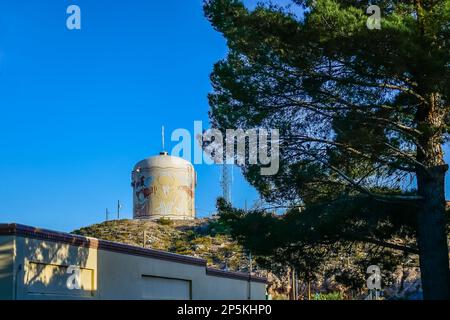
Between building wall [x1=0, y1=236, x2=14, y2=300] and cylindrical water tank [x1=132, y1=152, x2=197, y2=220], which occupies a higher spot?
cylindrical water tank [x1=132, y1=152, x2=197, y2=220]

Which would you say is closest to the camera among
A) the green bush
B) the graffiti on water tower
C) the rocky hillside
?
the rocky hillside

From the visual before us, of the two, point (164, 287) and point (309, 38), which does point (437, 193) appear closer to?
point (309, 38)

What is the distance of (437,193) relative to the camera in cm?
2112

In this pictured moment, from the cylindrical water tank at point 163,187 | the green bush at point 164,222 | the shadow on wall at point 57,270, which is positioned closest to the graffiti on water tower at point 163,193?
the cylindrical water tank at point 163,187

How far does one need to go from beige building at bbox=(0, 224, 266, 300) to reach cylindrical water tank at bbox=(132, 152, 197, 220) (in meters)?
33.5

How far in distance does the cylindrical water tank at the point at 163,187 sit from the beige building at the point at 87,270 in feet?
110

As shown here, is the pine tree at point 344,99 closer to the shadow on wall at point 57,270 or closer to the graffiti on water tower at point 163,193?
the shadow on wall at point 57,270

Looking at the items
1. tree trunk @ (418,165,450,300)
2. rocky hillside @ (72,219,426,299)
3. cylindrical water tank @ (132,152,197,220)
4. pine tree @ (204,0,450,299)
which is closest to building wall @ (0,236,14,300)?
pine tree @ (204,0,450,299)

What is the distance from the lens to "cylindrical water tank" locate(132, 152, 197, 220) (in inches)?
2554

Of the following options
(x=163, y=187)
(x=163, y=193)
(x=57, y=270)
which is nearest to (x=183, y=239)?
(x=163, y=193)

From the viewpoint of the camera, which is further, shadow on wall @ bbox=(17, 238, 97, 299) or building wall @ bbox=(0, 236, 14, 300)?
shadow on wall @ bbox=(17, 238, 97, 299)

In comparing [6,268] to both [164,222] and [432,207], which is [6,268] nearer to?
[432,207]

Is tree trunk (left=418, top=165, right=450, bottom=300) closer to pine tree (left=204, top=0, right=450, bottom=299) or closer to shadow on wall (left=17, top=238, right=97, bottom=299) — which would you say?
pine tree (left=204, top=0, right=450, bottom=299)
